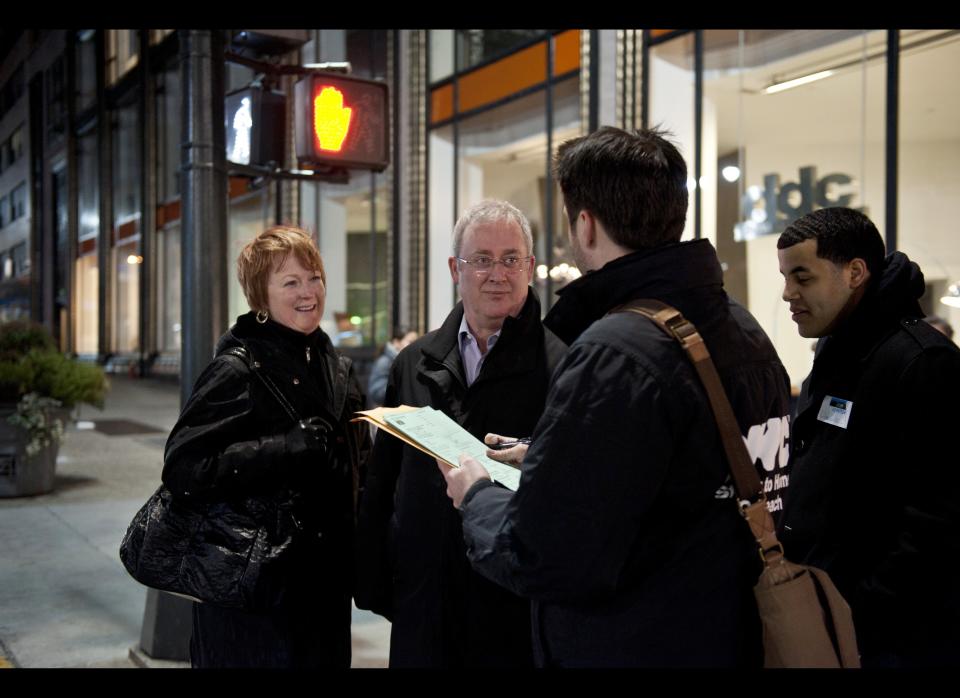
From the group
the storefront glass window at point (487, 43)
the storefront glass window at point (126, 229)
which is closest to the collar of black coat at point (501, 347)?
the storefront glass window at point (487, 43)

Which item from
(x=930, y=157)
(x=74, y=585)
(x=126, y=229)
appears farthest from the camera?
(x=126, y=229)

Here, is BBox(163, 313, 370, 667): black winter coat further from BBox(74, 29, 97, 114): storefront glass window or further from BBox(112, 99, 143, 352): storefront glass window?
BBox(74, 29, 97, 114): storefront glass window

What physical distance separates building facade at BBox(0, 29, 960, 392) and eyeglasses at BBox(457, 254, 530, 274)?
2.03 m

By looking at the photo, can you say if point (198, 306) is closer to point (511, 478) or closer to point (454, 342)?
point (454, 342)

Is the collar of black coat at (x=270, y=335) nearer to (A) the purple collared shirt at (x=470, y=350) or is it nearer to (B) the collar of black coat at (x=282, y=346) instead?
(B) the collar of black coat at (x=282, y=346)

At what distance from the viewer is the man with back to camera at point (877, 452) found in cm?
221

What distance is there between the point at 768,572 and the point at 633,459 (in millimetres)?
355

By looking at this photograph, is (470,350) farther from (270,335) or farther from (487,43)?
(487,43)

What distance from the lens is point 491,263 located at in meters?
2.82

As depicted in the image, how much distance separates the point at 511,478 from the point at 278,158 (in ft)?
10.0

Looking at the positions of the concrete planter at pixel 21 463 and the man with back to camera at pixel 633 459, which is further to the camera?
the concrete planter at pixel 21 463

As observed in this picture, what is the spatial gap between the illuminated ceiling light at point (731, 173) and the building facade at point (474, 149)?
37 millimetres

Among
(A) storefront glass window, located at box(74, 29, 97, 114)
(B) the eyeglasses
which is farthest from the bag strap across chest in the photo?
(A) storefront glass window, located at box(74, 29, 97, 114)

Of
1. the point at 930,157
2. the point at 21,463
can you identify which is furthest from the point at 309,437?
the point at 930,157
